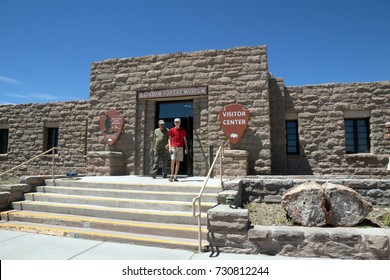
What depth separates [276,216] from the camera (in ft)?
18.7

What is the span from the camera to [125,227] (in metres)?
5.35

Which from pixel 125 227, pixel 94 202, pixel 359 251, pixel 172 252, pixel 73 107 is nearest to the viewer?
pixel 359 251

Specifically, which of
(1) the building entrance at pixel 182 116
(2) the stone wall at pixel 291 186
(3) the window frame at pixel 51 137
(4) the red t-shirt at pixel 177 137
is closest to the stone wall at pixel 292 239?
(2) the stone wall at pixel 291 186

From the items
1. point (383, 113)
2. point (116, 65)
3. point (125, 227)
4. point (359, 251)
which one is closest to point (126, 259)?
point (125, 227)

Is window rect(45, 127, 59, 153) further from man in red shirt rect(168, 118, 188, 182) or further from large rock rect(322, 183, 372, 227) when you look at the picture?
large rock rect(322, 183, 372, 227)

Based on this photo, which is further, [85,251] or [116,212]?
[116,212]

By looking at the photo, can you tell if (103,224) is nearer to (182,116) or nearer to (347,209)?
(347,209)

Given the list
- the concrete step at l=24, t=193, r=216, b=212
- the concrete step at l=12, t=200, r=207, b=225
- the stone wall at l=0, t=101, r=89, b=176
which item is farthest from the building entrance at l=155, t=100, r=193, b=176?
the stone wall at l=0, t=101, r=89, b=176

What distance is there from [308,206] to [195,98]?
618 cm

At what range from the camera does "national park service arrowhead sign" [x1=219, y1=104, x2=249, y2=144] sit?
9383 mm

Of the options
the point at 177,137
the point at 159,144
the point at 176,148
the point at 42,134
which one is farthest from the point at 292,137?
the point at 42,134

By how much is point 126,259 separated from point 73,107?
10.4m

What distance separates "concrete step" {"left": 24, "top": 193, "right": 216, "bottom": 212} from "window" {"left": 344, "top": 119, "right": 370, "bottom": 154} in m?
6.81
